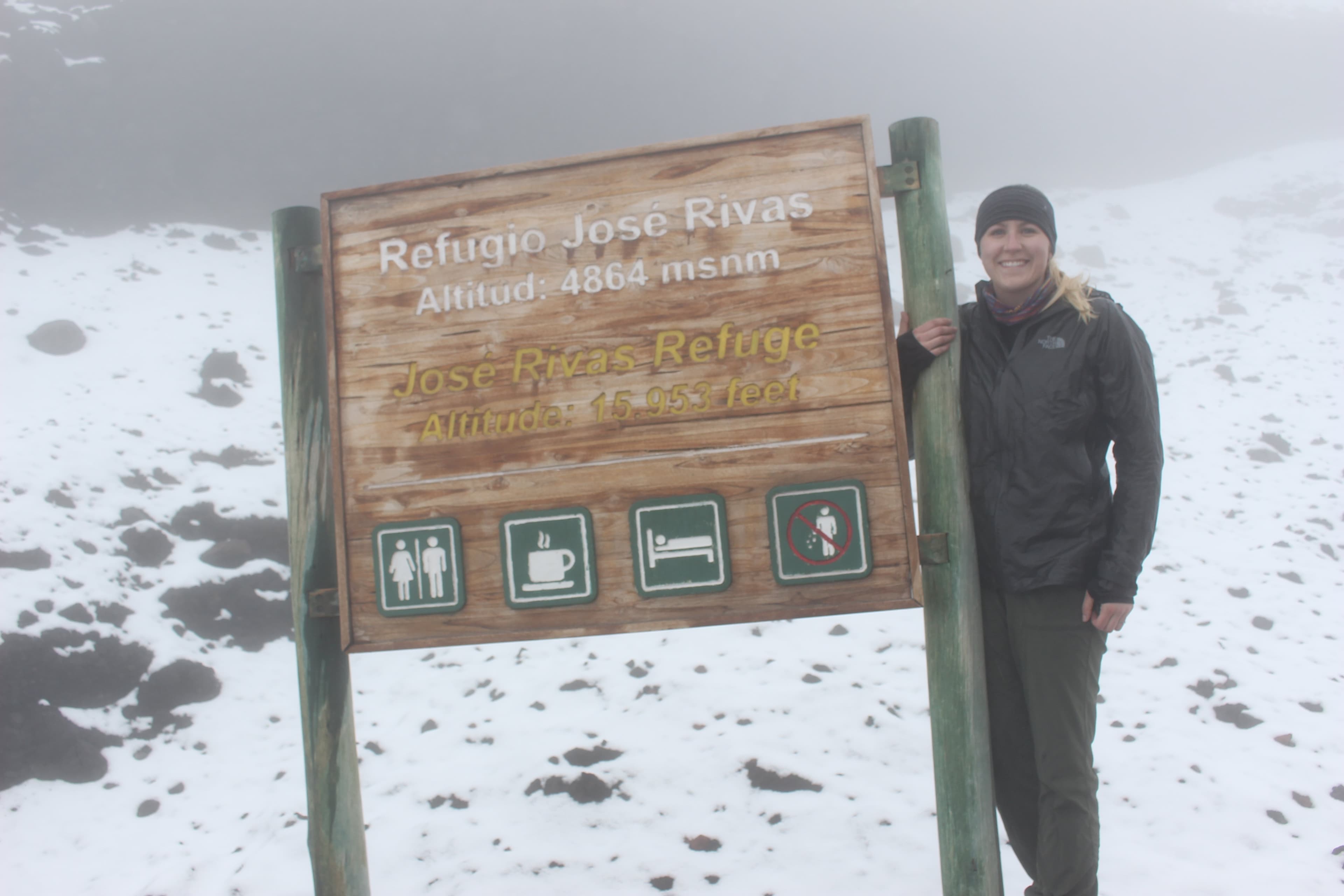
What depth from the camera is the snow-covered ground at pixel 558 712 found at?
144 inches

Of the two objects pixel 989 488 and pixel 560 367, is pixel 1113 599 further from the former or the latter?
pixel 560 367

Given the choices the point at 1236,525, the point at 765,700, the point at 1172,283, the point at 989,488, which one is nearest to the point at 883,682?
the point at 765,700

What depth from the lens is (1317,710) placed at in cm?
477

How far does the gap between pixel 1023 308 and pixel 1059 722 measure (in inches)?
47.7

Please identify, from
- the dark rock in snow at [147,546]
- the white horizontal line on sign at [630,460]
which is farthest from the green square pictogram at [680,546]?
the dark rock in snow at [147,546]

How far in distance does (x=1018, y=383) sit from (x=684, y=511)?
106 centimetres

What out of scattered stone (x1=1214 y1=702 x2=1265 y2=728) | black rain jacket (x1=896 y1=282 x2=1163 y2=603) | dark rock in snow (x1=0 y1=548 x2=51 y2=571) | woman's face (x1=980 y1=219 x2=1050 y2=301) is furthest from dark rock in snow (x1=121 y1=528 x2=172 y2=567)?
scattered stone (x1=1214 y1=702 x2=1265 y2=728)

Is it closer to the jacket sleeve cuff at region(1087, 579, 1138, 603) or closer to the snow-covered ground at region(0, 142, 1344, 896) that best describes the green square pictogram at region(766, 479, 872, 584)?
the jacket sleeve cuff at region(1087, 579, 1138, 603)

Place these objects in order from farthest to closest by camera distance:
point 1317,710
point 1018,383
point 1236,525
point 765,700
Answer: point 1236,525 → point 765,700 → point 1317,710 → point 1018,383

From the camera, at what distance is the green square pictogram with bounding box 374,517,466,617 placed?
2375mm

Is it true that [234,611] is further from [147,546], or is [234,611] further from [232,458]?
[232,458]

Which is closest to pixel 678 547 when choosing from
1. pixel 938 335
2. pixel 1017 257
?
pixel 938 335

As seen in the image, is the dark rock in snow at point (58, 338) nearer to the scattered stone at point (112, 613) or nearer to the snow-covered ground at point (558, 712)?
the snow-covered ground at point (558, 712)

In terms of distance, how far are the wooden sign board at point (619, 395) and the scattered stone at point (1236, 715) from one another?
3965 mm
